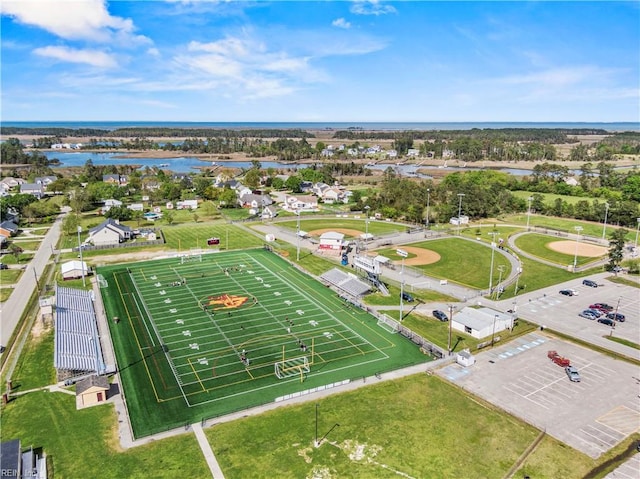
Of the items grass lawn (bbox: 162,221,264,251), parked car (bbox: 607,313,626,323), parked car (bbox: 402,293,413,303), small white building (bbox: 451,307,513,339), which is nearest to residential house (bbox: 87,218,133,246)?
grass lawn (bbox: 162,221,264,251)

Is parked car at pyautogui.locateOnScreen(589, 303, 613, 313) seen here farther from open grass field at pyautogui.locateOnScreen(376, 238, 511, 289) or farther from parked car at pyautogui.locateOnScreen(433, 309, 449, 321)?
parked car at pyautogui.locateOnScreen(433, 309, 449, 321)

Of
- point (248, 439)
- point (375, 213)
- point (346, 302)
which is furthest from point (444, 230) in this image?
point (248, 439)

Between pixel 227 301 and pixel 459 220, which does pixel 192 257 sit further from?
pixel 459 220

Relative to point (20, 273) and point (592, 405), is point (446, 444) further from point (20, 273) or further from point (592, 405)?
point (20, 273)

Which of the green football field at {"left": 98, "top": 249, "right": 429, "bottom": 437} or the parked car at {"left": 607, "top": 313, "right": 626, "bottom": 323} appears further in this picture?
the parked car at {"left": 607, "top": 313, "right": 626, "bottom": 323}

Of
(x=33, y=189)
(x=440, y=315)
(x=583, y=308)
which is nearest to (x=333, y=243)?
(x=440, y=315)

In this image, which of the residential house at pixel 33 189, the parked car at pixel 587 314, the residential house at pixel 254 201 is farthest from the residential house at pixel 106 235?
the parked car at pixel 587 314

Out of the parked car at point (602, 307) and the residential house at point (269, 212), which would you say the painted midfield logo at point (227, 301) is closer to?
the parked car at point (602, 307)
